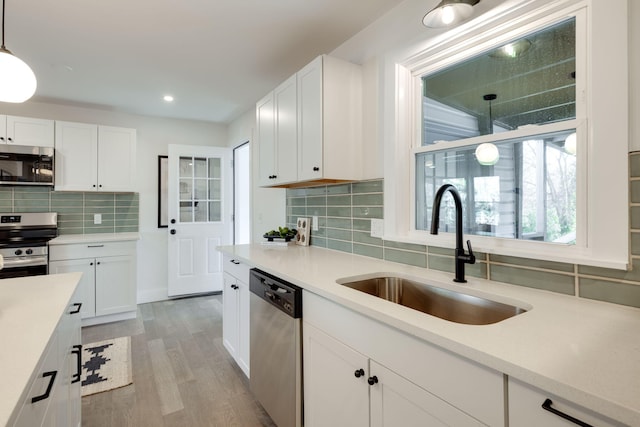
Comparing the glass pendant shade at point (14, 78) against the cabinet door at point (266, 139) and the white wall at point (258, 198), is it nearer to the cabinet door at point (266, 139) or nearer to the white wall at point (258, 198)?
the cabinet door at point (266, 139)

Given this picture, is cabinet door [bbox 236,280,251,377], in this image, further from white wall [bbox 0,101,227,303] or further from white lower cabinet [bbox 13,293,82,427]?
white wall [bbox 0,101,227,303]

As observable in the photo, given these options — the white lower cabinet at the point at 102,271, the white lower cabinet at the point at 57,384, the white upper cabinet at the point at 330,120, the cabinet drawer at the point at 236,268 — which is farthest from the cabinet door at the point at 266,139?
the white lower cabinet at the point at 102,271

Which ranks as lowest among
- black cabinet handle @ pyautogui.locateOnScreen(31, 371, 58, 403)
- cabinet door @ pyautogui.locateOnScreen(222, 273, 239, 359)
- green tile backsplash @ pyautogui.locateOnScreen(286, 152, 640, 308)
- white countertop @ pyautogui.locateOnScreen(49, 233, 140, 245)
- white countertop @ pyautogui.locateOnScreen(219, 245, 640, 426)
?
cabinet door @ pyautogui.locateOnScreen(222, 273, 239, 359)

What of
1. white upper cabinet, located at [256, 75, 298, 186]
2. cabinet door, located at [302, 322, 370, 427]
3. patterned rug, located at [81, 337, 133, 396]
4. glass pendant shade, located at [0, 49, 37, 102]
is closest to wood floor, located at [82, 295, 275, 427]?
patterned rug, located at [81, 337, 133, 396]

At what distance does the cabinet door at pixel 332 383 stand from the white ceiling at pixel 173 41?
184 cm

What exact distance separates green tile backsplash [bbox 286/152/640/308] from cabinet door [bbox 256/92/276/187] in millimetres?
343

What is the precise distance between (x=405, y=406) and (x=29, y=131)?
13.5 ft

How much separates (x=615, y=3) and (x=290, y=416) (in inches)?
82.5

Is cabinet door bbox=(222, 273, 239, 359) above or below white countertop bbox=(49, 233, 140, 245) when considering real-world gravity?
below

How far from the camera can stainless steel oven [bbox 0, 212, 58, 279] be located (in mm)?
2902

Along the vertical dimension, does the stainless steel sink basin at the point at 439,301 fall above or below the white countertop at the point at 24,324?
below

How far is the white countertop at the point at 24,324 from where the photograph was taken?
65cm

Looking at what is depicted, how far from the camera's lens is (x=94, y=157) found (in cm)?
350

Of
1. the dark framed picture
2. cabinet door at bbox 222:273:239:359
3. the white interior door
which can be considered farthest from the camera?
the dark framed picture
